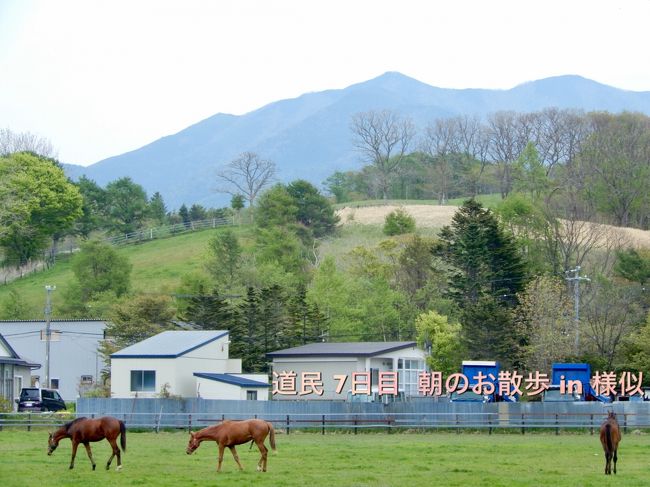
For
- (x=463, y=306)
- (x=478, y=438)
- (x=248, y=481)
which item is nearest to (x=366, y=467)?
(x=248, y=481)

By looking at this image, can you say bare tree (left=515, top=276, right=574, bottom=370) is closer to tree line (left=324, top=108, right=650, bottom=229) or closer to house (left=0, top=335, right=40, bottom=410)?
house (left=0, top=335, right=40, bottom=410)

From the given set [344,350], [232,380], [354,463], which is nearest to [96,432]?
[354,463]

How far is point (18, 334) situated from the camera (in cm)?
7862

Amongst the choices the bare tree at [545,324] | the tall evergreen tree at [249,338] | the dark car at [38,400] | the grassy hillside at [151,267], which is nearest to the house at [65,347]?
the tall evergreen tree at [249,338]

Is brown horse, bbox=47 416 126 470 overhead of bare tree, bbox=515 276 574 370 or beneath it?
beneath

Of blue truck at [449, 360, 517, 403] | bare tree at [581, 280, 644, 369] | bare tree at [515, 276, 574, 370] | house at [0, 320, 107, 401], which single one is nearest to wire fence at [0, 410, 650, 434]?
blue truck at [449, 360, 517, 403]

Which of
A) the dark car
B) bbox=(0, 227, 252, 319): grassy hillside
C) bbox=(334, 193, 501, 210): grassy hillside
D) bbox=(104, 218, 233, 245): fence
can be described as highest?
bbox=(334, 193, 501, 210): grassy hillside

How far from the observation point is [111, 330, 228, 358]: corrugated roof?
182 ft

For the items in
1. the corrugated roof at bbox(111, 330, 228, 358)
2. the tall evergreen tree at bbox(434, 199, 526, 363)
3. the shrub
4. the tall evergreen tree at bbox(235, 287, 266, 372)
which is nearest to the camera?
the corrugated roof at bbox(111, 330, 228, 358)

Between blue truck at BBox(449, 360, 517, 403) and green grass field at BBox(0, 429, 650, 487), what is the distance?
13.0 metres

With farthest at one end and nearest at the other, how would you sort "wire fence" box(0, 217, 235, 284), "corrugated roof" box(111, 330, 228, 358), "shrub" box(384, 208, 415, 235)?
"wire fence" box(0, 217, 235, 284)
"shrub" box(384, 208, 415, 235)
"corrugated roof" box(111, 330, 228, 358)

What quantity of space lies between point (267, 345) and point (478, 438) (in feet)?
98.7

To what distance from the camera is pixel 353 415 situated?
1836 inches

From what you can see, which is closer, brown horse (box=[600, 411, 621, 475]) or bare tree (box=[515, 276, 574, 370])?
brown horse (box=[600, 411, 621, 475])
